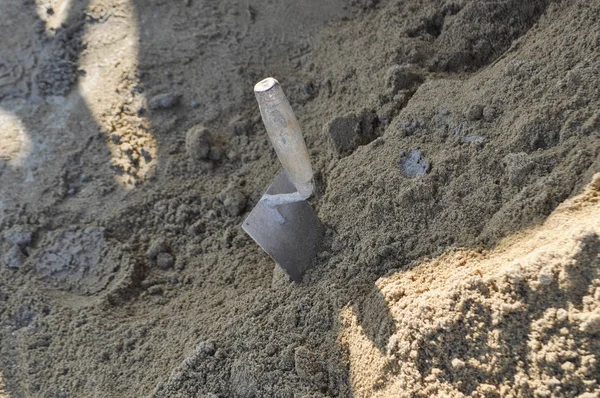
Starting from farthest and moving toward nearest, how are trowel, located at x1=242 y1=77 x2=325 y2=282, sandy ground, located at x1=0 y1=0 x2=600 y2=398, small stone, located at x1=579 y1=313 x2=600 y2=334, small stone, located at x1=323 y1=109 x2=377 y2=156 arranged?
small stone, located at x1=323 y1=109 x2=377 y2=156 → trowel, located at x1=242 y1=77 x2=325 y2=282 → sandy ground, located at x1=0 y1=0 x2=600 y2=398 → small stone, located at x1=579 y1=313 x2=600 y2=334

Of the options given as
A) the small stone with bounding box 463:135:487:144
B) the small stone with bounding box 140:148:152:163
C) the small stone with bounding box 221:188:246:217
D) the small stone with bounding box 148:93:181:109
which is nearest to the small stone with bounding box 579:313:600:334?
the small stone with bounding box 463:135:487:144

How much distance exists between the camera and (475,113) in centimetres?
190

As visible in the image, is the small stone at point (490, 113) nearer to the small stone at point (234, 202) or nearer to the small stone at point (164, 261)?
the small stone at point (234, 202)

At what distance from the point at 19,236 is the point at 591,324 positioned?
7.27ft

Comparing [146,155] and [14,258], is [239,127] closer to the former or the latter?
[146,155]

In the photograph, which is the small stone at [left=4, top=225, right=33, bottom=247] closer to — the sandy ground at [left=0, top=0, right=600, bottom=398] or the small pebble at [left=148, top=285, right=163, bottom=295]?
the sandy ground at [left=0, top=0, right=600, bottom=398]

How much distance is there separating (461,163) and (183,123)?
149 centimetres

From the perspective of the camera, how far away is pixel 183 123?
282 centimetres

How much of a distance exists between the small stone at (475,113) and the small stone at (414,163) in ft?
0.66

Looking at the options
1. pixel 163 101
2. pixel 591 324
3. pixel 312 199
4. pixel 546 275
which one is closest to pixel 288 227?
pixel 312 199

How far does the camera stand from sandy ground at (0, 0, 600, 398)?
148 centimetres

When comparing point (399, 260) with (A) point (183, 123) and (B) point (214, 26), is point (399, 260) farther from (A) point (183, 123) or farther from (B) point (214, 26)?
(B) point (214, 26)

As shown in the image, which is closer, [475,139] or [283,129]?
[283,129]

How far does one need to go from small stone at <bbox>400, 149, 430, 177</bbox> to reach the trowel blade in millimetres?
345
